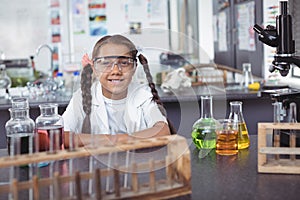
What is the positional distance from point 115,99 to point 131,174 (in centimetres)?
65

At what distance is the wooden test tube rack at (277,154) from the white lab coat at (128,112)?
43 cm

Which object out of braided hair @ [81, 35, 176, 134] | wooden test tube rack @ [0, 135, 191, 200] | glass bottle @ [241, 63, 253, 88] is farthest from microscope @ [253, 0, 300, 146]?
glass bottle @ [241, 63, 253, 88]

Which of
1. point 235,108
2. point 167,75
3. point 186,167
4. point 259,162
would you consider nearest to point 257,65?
point 167,75

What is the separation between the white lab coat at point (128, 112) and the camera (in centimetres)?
163

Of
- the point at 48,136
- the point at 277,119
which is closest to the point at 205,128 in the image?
the point at 277,119

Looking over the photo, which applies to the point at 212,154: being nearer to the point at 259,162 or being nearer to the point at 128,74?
the point at 259,162

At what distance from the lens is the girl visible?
150 centimetres

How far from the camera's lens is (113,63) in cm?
148

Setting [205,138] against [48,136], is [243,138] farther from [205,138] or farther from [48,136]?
[48,136]

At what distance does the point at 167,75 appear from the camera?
310 centimetres

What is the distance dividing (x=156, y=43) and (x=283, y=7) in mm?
391

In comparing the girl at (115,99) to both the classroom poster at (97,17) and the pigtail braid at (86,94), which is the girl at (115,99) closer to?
the pigtail braid at (86,94)

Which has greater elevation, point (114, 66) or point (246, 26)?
point (246, 26)

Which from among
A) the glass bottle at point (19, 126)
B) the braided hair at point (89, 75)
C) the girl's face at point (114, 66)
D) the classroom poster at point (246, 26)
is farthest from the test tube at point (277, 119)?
the classroom poster at point (246, 26)
